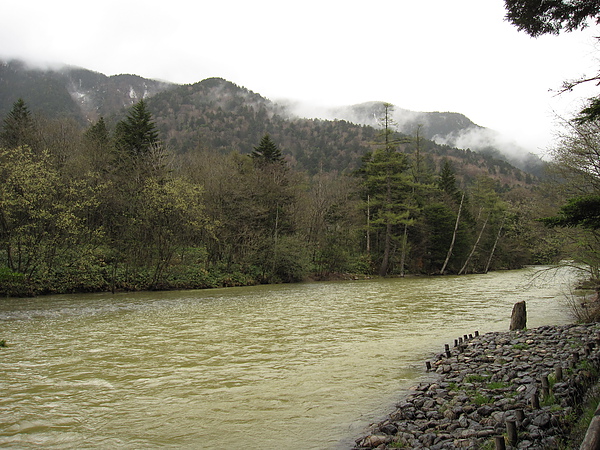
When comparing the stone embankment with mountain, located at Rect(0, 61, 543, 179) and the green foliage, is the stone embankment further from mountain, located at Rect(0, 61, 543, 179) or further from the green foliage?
mountain, located at Rect(0, 61, 543, 179)

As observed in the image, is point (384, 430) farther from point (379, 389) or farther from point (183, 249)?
point (183, 249)

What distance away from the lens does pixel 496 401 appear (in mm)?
6043

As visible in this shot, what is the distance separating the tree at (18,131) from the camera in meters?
30.2

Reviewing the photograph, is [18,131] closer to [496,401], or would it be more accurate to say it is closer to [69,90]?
[496,401]

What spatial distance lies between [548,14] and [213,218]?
89.5 ft

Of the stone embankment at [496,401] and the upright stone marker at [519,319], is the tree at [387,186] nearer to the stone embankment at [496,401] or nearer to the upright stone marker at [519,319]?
the upright stone marker at [519,319]

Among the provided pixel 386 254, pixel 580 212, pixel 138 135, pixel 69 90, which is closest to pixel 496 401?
pixel 580 212

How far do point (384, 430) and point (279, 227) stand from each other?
3102 centimetres

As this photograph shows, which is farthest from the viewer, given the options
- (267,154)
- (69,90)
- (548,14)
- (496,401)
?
(69,90)

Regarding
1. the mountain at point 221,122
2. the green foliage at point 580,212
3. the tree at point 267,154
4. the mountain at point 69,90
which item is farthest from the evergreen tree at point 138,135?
the mountain at point 69,90

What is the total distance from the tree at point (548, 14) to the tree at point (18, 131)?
30990 mm

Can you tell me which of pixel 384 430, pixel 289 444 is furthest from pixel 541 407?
pixel 289 444

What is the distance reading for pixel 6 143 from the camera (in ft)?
111

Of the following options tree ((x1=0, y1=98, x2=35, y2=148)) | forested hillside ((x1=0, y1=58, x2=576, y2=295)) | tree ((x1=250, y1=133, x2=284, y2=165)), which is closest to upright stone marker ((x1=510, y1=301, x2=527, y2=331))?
forested hillside ((x1=0, y1=58, x2=576, y2=295))
